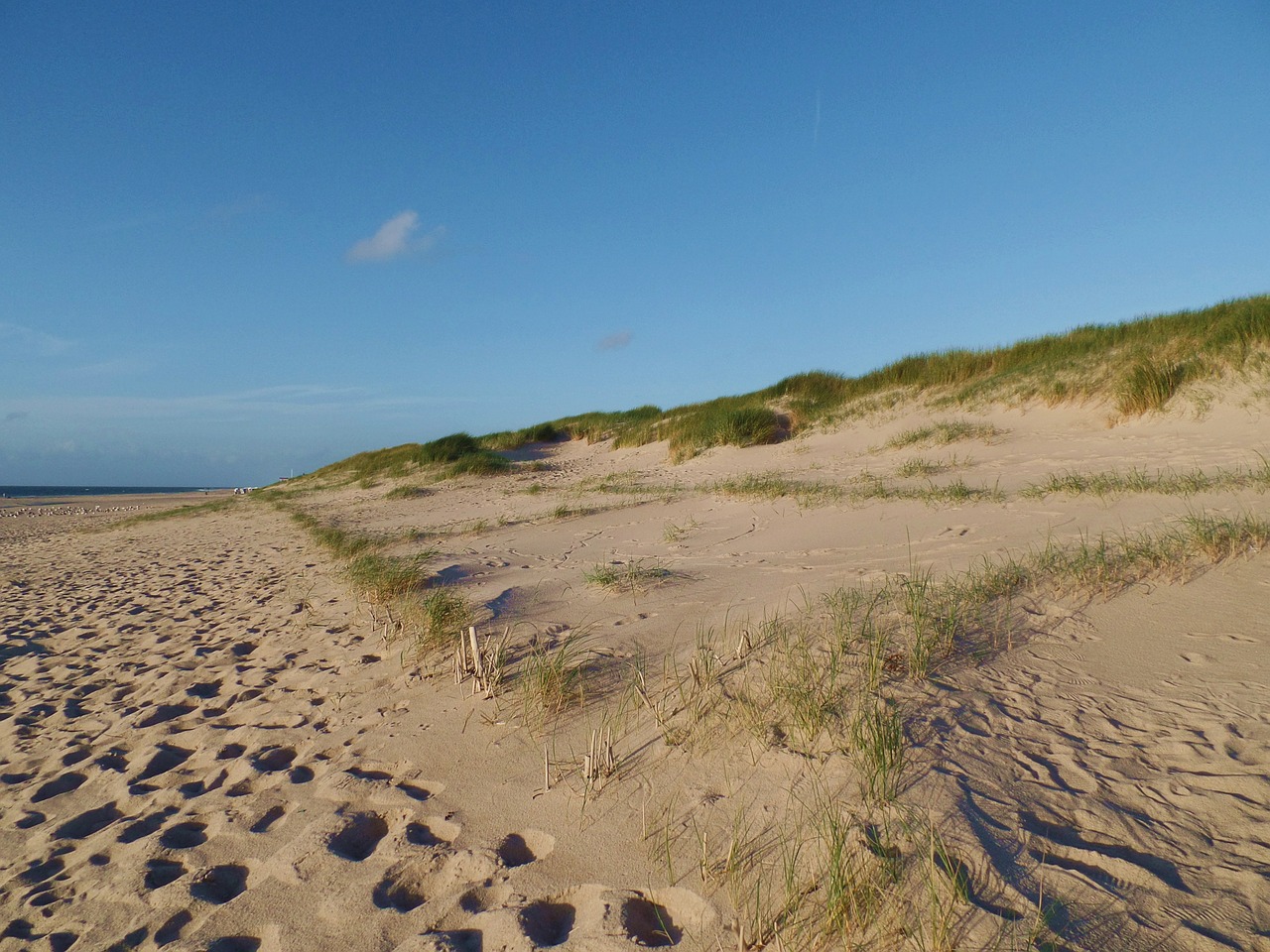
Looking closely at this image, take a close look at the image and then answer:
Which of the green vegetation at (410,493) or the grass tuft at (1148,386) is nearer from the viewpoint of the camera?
the grass tuft at (1148,386)

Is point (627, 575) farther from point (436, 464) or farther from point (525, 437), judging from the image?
point (525, 437)

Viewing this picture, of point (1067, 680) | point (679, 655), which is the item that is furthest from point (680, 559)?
point (1067, 680)

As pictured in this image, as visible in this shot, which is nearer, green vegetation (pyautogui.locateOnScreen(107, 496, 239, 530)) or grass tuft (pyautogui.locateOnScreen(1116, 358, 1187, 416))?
grass tuft (pyautogui.locateOnScreen(1116, 358, 1187, 416))

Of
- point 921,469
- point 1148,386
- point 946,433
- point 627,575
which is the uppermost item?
point 1148,386

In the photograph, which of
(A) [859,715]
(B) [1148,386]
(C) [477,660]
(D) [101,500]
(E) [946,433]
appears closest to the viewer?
(A) [859,715]

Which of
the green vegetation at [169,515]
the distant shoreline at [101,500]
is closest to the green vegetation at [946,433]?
the green vegetation at [169,515]

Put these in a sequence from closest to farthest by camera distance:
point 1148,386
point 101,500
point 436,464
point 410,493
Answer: point 1148,386 → point 410,493 → point 436,464 → point 101,500

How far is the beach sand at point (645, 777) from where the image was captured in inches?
67.6

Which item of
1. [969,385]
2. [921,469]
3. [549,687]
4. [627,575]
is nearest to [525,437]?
[969,385]

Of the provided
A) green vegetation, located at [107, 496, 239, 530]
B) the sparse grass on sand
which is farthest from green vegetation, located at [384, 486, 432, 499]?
the sparse grass on sand

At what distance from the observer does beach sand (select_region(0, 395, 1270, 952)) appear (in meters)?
1.72

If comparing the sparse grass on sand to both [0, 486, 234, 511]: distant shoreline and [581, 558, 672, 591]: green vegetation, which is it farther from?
[0, 486, 234, 511]: distant shoreline

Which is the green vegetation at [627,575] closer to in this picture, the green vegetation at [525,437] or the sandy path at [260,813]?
the sandy path at [260,813]

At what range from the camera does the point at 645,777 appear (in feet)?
7.72
